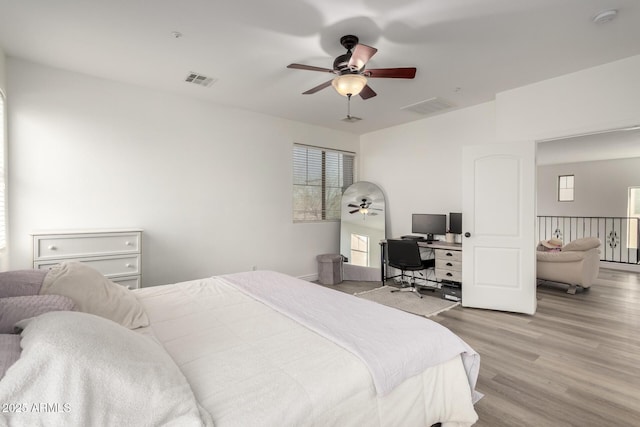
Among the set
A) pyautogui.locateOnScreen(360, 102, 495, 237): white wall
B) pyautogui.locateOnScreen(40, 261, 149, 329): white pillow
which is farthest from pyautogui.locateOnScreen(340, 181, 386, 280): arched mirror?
pyautogui.locateOnScreen(40, 261, 149, 329): white pillow

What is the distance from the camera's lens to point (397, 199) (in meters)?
5.44

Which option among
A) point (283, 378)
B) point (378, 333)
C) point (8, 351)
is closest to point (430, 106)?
point (378, 333)

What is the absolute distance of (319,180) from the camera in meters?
5.50

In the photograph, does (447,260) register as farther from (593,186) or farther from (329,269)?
(593,186)

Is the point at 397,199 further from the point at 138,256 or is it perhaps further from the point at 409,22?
the point at 138,256

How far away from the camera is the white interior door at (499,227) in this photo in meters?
3.62

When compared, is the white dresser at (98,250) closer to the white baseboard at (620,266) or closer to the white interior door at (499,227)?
the white interior door at (499,227)

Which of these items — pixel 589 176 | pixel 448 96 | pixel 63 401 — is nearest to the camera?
pixel 63 401

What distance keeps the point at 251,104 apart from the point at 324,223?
2.37 meters

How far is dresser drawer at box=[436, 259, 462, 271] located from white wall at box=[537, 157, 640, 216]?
6.52m

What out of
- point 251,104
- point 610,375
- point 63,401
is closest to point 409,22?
point 251,104

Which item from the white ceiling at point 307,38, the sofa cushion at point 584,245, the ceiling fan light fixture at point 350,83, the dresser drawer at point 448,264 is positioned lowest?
the dresser drawer at point 448,264

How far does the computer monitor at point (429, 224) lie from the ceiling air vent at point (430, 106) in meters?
1.58

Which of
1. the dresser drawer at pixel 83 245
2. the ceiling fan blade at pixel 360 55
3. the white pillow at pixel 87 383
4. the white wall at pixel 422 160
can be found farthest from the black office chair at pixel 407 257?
the white pillow at pixel 87 383
